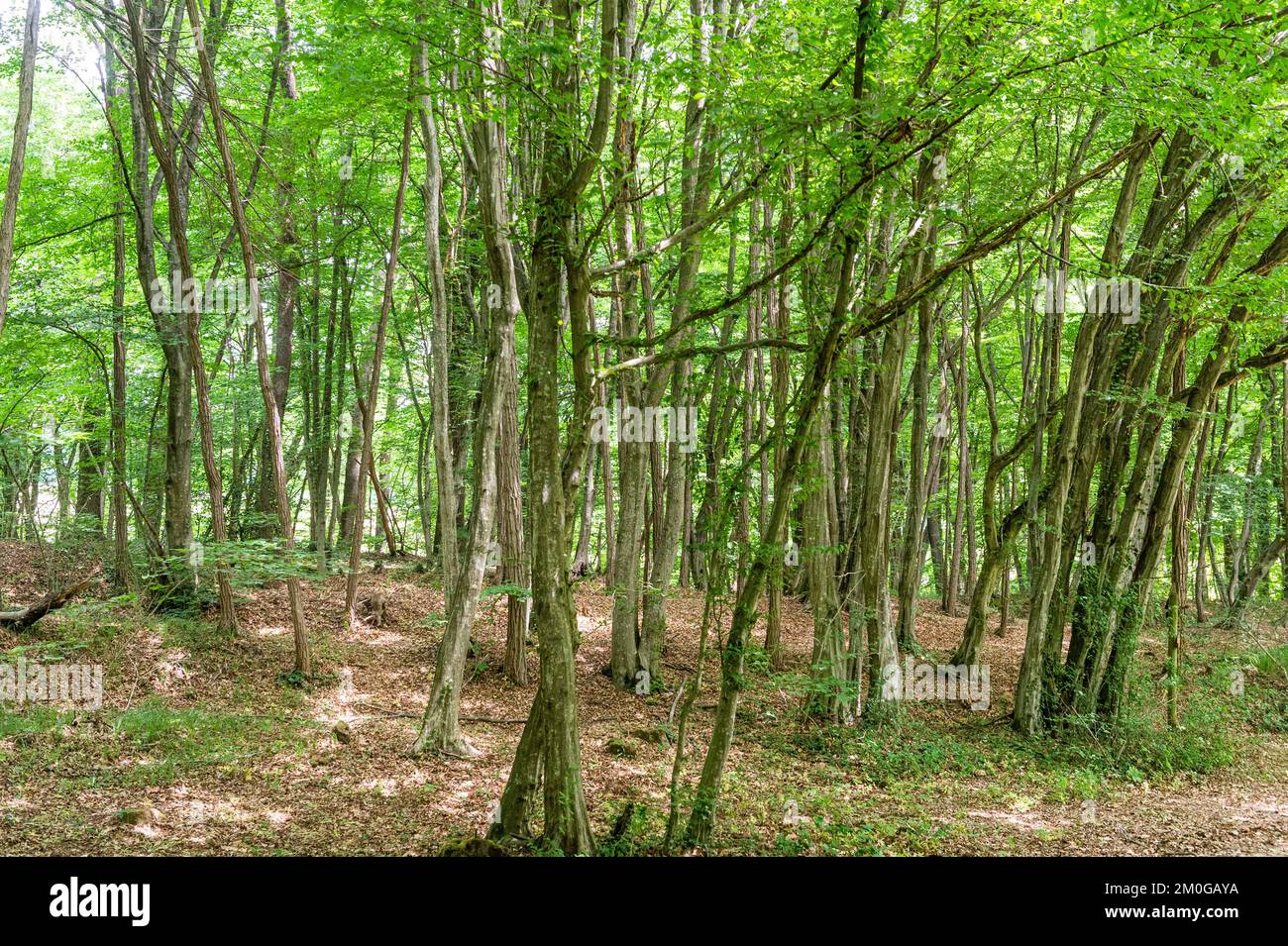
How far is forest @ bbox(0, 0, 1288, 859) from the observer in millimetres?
4766

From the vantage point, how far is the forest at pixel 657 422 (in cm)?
477

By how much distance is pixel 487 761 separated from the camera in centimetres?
719

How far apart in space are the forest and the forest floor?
0.18 feet

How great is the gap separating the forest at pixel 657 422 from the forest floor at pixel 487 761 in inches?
2.1

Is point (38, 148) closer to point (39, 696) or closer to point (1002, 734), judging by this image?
point (39, 696)

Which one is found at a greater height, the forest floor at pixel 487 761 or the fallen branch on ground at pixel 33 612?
the fallen branch on ground at pixel 33 612

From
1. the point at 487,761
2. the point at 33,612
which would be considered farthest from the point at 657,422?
the point at 33,612

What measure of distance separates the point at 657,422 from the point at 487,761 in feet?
14.6

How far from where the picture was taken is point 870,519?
8.55 meters

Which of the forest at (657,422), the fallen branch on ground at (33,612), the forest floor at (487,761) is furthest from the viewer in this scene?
the fallen branch on ground at (33,612)

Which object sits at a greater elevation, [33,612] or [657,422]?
[657,422]

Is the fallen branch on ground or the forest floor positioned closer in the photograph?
the forest floor

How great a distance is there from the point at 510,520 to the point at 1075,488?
21.6ft

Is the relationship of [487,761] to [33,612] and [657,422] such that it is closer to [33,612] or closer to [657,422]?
[657,422]
